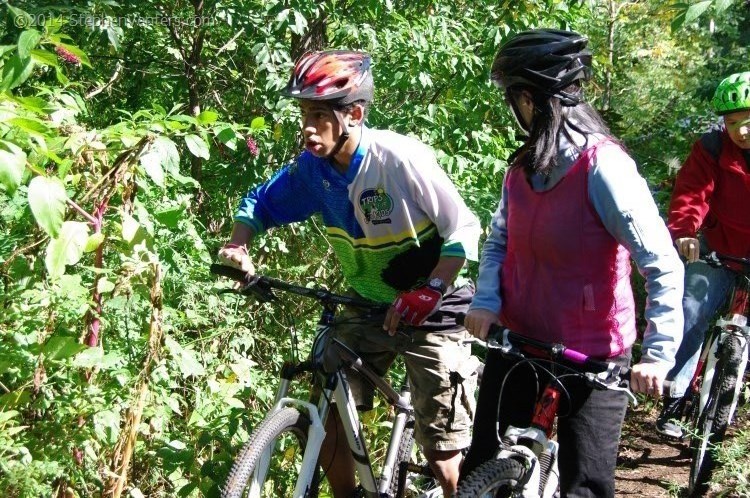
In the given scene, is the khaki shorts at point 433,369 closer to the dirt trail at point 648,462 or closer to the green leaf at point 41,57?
the green leaf at point 41,57

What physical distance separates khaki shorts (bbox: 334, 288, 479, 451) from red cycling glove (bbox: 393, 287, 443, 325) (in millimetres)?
570

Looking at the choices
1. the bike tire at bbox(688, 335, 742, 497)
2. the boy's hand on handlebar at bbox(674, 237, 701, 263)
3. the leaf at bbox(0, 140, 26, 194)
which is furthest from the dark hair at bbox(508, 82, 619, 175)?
the bike tire at bbox(688, 335, 742, 497)

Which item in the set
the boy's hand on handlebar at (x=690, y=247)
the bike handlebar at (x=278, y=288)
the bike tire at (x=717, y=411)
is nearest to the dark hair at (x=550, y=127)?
the bike handlebar at (x=278, y=288)

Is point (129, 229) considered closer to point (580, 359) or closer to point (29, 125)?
point (29, 125)

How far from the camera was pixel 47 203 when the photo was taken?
9.02 feet

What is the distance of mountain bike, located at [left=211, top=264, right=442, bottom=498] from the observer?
3.53 m

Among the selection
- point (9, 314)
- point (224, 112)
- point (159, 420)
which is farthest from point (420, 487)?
point (224, 112)

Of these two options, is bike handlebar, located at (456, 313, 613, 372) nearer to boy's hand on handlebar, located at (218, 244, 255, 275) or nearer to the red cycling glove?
the red cycling glove

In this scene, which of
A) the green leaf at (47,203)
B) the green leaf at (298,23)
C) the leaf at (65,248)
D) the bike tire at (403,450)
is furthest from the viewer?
the green leaf at (298,23)

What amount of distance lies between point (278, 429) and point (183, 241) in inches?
86.1

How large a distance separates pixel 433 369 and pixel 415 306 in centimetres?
71

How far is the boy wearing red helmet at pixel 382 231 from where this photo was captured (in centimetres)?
378

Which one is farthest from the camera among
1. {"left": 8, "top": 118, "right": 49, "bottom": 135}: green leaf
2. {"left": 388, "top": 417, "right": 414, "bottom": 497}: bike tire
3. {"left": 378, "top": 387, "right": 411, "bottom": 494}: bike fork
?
{"left": 388, "top": 417, "right": 414, "bottom": 497}: bike tire

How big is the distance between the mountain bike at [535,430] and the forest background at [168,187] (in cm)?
116
